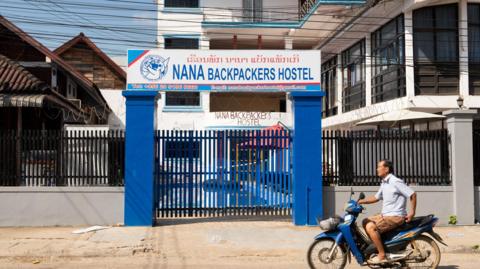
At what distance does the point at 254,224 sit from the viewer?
1150 cm

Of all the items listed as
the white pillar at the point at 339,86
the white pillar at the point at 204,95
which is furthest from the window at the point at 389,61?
the white pillar at the point at 204,95

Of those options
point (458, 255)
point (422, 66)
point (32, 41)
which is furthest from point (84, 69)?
point (458, 255)

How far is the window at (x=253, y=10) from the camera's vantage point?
28406 mm

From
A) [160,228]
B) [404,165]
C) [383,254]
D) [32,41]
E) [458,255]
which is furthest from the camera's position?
[32,41]

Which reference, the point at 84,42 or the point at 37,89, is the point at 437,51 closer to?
the point at 37,89

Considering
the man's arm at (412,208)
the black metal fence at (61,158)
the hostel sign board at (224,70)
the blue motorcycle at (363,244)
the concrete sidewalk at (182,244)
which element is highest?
the hostel sign board at (224,70)

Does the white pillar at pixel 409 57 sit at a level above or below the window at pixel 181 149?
above

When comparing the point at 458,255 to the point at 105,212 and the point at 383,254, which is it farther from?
the point at 105,212

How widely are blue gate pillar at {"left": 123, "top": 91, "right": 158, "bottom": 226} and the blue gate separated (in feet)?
1.09

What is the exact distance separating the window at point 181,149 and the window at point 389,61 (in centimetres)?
1061

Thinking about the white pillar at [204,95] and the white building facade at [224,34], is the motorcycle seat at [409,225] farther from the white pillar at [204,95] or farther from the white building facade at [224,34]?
the white pillar at [204,95]

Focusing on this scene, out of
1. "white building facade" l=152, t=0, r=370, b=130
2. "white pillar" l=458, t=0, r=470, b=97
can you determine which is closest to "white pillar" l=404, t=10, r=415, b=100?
"white pillar" l=458, t=0, r=470, b=97

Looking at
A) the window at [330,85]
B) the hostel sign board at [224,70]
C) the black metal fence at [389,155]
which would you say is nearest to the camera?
the hostel sign board at [224,70]

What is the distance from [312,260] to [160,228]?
191 inches
